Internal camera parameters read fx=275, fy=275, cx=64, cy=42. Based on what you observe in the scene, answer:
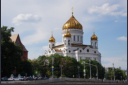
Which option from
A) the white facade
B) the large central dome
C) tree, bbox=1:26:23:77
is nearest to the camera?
tree, bbox=1:26:23:77

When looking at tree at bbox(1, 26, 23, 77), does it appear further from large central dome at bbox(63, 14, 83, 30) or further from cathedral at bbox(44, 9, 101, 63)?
large central dome at bbox(63, 14, 83, 30)

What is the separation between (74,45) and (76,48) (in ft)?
4.97

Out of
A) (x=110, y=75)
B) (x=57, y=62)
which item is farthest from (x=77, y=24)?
(x=57, y=62)

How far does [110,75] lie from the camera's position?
392 ft

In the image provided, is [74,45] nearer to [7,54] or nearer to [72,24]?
[72,24]

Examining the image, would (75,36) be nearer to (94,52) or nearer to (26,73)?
(94,52)

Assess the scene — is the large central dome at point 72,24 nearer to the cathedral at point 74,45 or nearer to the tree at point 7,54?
the cathedral at point 74,45

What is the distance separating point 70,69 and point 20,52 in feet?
103

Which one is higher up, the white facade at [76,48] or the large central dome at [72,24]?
the large central dome at [72,24]

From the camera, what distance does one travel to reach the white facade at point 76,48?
109312mm

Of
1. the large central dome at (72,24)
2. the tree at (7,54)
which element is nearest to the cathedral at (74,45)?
the large central dome at (72,24)

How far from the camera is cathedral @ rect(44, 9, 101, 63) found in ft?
359

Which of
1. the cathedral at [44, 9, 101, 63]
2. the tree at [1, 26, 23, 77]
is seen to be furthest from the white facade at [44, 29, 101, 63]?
the tree at [1, 26, 23, 77]

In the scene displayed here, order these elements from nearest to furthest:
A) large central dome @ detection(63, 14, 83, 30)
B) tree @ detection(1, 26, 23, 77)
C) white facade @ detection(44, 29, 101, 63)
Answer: tree @ detection(1, 26, 23, 77)
white facade @ detection(44, 29, 101, 63)
large central dome @ detection(63, 14, 83, 30)
